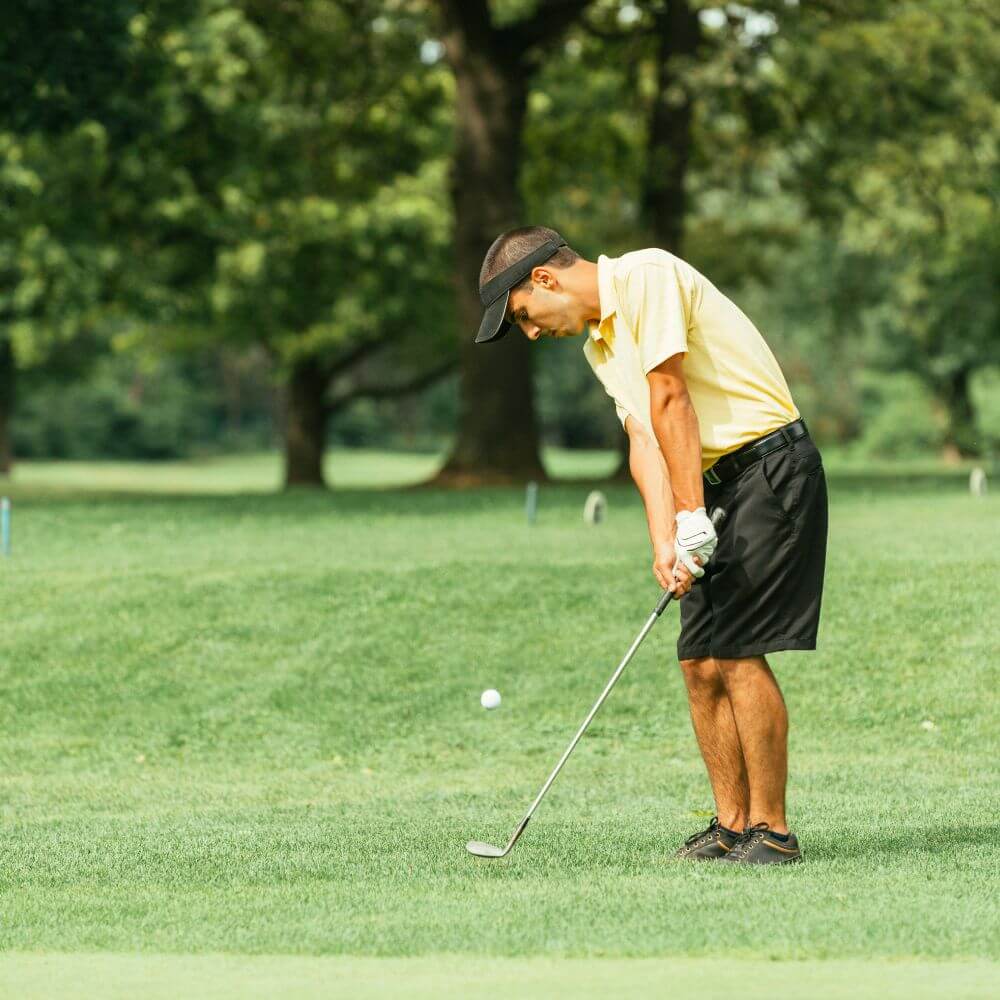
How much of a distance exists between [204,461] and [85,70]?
2319 inches

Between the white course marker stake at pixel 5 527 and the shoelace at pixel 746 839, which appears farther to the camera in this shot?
the white course marker stake at pixel 5 527

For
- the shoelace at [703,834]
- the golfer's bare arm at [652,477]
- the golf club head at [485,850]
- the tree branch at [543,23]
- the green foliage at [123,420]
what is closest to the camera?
the golfer's bare arm at [652,477]

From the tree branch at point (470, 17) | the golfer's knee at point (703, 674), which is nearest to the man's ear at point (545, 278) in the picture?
the golfer's knee at point (703, 674)

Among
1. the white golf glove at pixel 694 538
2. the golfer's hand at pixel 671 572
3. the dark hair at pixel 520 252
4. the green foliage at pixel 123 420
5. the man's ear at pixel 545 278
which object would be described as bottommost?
the green foliage at pixel 123 420

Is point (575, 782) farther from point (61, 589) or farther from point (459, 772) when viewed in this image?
point (61, 589)

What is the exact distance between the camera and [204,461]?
258ft

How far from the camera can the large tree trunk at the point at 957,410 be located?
56.2 metres

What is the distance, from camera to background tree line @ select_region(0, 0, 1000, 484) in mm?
25000

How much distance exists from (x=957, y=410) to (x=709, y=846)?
53078mm

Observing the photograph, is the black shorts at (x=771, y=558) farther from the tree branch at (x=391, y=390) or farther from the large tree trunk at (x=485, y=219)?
the tree branch at (x=391, y=390)

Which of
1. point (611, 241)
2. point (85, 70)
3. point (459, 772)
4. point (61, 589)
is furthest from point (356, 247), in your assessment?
point (459, 772)

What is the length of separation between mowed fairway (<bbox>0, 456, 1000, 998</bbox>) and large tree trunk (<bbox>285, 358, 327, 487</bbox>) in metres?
21.4

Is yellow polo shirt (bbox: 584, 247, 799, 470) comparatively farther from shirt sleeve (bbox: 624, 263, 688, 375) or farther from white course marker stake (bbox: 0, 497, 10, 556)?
white course marker stake (bbox: 0, 497, 10, 556)

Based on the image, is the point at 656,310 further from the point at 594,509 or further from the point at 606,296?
the point at 594,509
